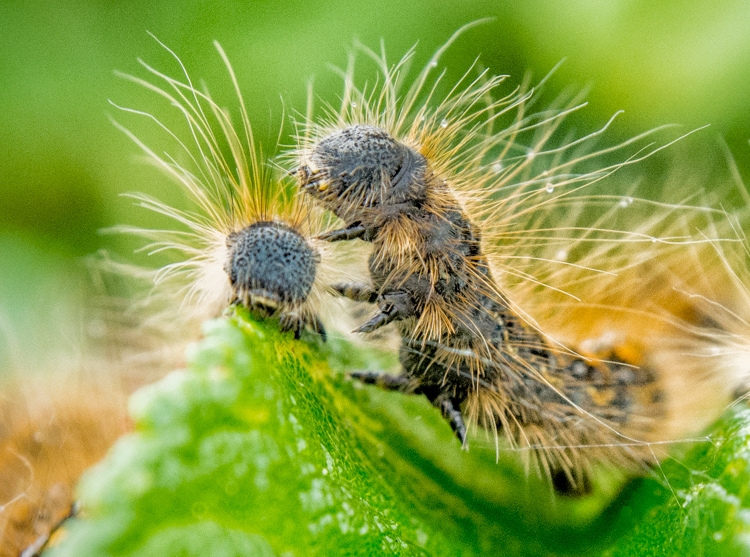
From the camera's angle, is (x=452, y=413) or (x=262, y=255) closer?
(x=262, y=255)

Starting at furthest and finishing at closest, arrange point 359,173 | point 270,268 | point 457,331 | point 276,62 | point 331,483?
point 276,62 < point 457,331 < point 359,173 < point 270,268 < point 331,483

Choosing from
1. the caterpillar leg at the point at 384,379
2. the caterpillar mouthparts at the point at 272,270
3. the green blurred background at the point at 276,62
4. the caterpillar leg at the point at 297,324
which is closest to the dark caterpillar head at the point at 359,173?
the caterpillar mouthparts at the point at 272,270

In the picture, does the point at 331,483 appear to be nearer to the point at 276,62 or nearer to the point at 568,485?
the point at 568,485

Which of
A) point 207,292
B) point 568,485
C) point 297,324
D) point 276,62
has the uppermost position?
point 276,62

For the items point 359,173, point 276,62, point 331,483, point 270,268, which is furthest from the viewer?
point 276,62

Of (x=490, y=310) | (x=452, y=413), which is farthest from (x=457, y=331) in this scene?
(x=452, y=413)

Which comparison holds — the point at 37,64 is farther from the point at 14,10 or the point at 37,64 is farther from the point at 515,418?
the point at 515,418

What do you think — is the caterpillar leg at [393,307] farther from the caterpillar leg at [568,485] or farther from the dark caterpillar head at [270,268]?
the caterpillar leg at [568,485]
